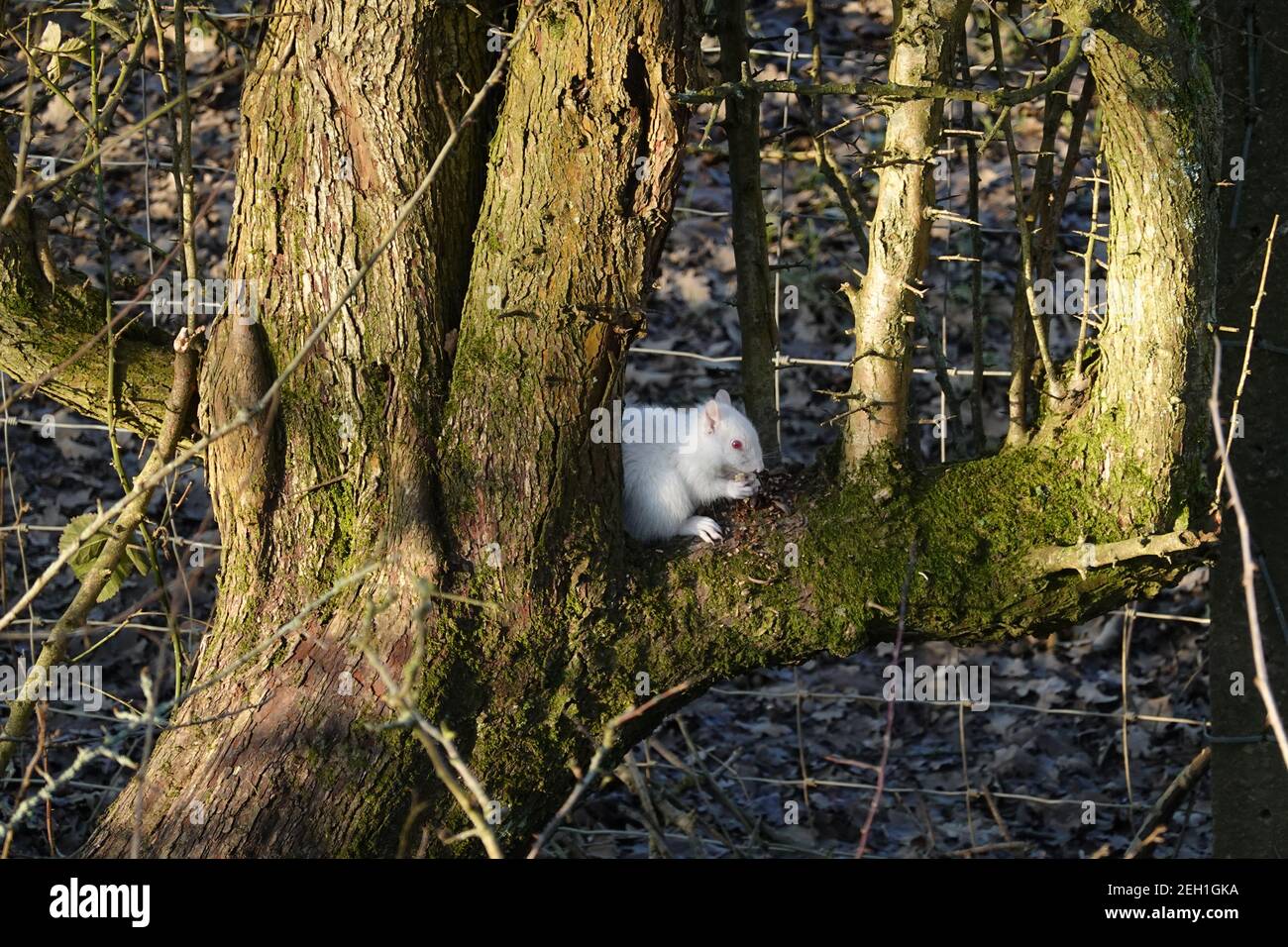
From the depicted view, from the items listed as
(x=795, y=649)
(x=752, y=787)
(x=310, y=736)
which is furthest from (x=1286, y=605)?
(x=310, y=736)

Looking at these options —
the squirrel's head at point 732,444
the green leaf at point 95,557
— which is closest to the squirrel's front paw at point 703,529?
the squirrel's head at point 732,444

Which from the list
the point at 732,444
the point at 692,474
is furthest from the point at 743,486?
the point at 732,444

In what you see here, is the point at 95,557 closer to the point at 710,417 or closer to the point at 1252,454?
the point at 710,417

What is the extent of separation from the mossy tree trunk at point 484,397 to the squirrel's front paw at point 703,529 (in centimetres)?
25

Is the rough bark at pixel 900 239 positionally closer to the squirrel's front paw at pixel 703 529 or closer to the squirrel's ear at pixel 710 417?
the squirrel's front paw at pixel 703 529

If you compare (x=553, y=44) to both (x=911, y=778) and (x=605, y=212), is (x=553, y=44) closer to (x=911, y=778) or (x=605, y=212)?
(x=605, y=212)

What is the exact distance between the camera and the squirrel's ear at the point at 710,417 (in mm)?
4023

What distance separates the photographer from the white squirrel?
11.6 feet

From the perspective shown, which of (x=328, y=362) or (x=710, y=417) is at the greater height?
(x=328, y=362)

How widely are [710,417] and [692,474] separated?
38 cm

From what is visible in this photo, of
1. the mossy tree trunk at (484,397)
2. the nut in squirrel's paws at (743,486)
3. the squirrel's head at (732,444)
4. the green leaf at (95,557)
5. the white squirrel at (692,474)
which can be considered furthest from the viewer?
the squirrel's head at (732,444)

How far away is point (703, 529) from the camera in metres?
3.22
